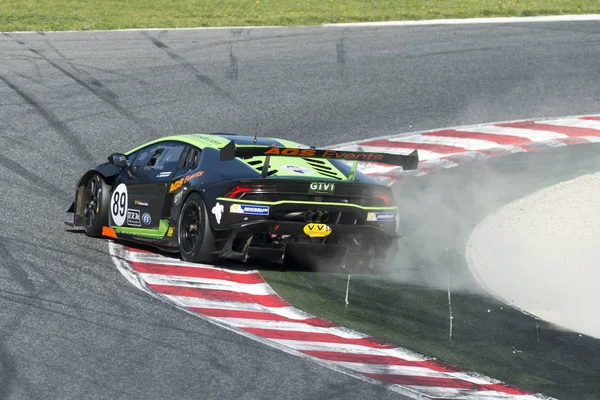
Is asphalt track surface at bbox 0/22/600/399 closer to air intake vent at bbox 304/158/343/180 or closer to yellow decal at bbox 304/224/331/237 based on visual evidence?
yellow decal at bbox 304/224/331/237

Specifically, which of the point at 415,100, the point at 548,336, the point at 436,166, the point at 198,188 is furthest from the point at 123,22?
the point at 548,336

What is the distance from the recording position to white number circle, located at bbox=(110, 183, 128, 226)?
11172 millimetres

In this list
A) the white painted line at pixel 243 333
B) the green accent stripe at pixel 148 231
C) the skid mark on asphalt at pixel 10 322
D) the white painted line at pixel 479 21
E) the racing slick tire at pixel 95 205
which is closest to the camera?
the skid mark on asphalt at pixel 10 322

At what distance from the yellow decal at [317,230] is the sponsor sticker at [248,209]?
0.38 m

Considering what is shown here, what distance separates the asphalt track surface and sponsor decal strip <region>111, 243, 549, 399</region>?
0.27m

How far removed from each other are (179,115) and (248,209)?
6924mm

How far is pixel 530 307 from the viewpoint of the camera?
10242 mm

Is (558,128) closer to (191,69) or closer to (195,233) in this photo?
(191,69)

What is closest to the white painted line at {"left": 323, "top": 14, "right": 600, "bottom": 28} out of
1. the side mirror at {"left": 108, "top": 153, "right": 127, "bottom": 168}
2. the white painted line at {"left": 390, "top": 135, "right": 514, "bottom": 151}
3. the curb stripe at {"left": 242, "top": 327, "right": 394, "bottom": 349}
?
the white painted line at {"left": 390, "top": 135, "right": 514, "bottom": 151}

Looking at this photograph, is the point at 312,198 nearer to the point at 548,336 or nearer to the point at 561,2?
the point at 548,336

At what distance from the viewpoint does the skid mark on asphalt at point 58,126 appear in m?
14.7

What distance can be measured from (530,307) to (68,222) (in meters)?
4.72

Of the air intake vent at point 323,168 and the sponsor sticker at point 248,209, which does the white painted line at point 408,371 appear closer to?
the sponsor sticker at point 248,209

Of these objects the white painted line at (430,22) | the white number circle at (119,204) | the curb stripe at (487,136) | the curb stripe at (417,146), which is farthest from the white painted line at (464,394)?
the white painted line at (430,22)
